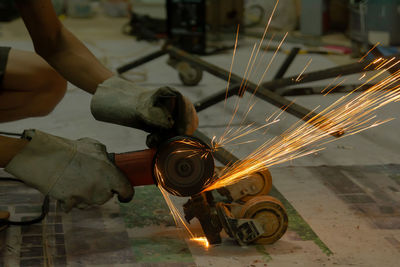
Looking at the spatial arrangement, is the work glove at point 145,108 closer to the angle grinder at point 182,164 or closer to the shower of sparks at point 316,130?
the angle grinder at point 182,164

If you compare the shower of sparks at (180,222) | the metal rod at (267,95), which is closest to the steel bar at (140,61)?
the metal rod at (267,95)

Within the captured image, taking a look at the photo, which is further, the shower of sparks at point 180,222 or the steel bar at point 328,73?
the steel bar at point 328,73

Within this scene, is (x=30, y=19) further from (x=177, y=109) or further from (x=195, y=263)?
(x=195, y=263)

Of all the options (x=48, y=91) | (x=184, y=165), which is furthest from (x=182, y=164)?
(x=48, y=91)

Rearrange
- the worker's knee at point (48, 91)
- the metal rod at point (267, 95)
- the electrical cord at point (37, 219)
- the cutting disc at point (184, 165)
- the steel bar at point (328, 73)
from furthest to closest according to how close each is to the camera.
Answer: the steel bar at point (328, 73) < the metal rod at point (267, 95) < the worker's knee at point (48, 91) < the electrical cord at point (37, 219) < the cutting disc at point (184, 165)

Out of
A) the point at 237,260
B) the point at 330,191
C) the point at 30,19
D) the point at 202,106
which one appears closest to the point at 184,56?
the point at 202,106

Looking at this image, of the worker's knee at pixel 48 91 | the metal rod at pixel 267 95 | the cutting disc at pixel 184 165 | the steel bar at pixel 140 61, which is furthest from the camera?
the steel bar at pixel 140 61

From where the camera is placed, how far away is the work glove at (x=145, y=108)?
212 cm

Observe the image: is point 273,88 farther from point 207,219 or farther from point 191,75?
point 207,219

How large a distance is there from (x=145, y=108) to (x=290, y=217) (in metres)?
0.79

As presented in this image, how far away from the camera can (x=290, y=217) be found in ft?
8.30

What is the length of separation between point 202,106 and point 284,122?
558 mm

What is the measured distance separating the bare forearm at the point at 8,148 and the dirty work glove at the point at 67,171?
0.03 meters

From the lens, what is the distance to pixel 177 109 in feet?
7.20
